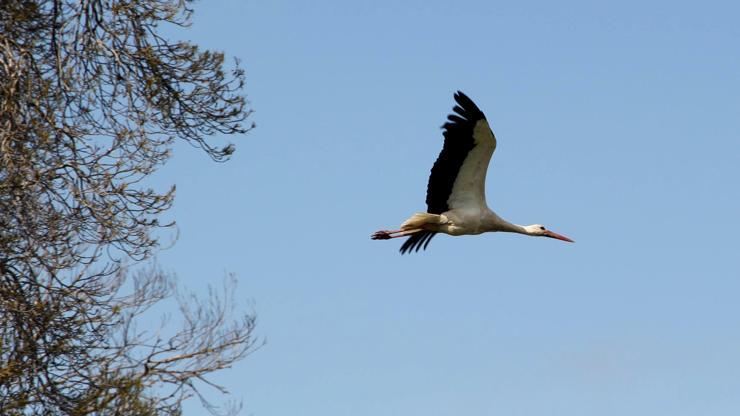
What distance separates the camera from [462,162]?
1030 cm

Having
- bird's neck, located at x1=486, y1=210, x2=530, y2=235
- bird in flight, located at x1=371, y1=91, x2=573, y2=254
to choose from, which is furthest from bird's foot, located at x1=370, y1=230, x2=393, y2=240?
bird's neck, located at x1=486, y1=210, x2=530, y2=235

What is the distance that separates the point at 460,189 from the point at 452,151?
1.69ft

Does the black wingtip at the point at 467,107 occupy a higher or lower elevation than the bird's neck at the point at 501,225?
higher

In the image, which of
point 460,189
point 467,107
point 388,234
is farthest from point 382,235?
point 467,107

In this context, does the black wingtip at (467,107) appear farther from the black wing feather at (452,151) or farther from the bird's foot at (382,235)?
the bird's foot at (382,235)

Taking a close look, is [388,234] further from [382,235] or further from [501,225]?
[501,225]

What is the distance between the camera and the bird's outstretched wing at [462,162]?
9.95 metres

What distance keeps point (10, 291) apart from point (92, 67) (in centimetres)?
194

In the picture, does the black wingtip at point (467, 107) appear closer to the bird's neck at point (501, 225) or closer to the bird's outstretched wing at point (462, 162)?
the bird's outstretched wing at point (462, 162)

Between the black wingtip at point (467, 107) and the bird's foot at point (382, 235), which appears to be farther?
the bird's foot at point (382, 235)

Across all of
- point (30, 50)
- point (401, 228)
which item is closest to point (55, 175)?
point (30, 50)

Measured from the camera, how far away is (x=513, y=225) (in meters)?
11.1

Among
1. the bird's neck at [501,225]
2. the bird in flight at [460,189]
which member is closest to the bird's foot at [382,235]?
the bird in flight at [460,189]

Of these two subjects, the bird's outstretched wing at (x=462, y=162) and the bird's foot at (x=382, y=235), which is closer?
the bird's outstretched wing at (x=462, y=162)
